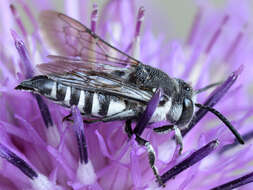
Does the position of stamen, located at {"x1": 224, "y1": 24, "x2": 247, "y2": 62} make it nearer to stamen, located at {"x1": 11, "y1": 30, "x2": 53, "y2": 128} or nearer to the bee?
the bee

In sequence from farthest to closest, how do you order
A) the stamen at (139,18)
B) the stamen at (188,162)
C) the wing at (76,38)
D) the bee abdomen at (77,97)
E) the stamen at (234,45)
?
the stamen at (234,45) < the stamen at (139,18) < the wing at (76,38) < the stamen at (188,162) < the bee abdomen at (77,97)

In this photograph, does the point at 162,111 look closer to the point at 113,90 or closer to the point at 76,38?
the point at 113,90

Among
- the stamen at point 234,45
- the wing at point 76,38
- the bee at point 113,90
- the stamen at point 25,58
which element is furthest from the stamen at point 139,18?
the stamen at point 234,45

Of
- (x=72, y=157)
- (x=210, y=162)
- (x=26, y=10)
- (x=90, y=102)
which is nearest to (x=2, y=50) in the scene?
(x=26, y=10)

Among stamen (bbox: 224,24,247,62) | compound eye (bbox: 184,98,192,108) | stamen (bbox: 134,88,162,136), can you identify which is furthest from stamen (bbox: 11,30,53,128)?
stamen (bbox: 224,24,247,62)

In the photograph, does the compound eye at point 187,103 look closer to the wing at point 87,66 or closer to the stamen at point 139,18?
the wing at point 87,66

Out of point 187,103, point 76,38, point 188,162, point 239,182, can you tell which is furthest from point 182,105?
point 76,38
